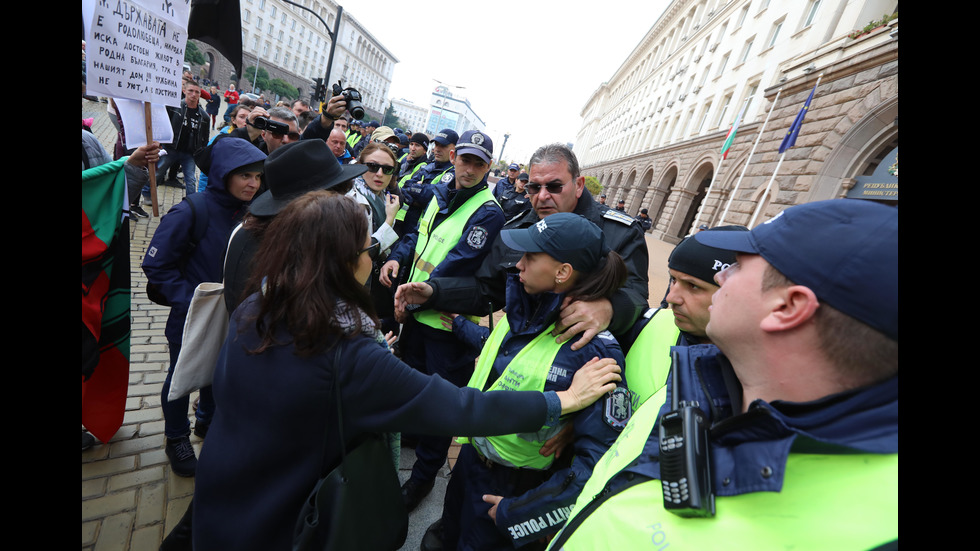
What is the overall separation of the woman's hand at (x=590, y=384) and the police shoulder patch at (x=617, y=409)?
34 millimetres

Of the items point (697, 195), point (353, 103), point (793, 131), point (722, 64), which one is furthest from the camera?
point (722, 64)

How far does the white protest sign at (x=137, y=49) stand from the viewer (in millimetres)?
2240

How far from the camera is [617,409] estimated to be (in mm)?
1503

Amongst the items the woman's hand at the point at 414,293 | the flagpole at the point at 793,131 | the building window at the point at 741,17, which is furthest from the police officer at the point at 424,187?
the building window at the point at 741,17

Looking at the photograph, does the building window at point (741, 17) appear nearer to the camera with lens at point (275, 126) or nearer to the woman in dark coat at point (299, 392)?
the camera with lens at point (275, 126)

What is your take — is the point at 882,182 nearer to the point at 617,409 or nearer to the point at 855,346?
the point at 617,409

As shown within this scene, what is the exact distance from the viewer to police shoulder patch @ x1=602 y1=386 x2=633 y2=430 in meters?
1.47

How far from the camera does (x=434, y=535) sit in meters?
2.30

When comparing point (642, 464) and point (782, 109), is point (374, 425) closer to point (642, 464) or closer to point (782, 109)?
point (642, 464)

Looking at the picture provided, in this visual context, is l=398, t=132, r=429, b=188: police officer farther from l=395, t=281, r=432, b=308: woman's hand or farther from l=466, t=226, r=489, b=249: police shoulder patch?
l=395, t=281, r=432, b=308: woman's hand

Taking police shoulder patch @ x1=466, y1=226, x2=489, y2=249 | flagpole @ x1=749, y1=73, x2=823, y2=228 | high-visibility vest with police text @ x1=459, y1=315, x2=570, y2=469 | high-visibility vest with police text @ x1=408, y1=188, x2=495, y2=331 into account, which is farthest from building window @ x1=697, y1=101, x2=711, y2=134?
high-visibility vest with police text @ x1=459, y1=315, x2=570, y2=469

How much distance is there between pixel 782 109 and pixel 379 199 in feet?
44.0

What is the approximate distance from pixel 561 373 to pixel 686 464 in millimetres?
797

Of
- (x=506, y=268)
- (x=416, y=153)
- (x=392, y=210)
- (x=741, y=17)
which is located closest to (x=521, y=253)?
(x=506, y=268)
